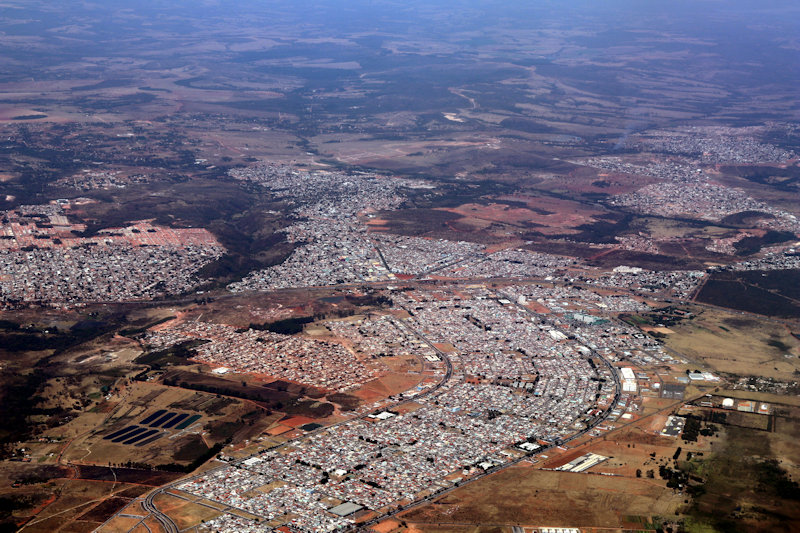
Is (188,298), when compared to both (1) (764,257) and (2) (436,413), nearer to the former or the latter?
(2) (436,413)

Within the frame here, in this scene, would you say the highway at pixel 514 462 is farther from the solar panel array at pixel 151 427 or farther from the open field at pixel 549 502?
the solar panel array at pixel 151 427

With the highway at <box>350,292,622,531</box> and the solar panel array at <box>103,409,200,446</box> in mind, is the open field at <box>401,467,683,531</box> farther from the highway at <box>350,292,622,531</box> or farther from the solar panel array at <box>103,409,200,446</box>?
the solar panel array at <box>103,409,200,446</box>

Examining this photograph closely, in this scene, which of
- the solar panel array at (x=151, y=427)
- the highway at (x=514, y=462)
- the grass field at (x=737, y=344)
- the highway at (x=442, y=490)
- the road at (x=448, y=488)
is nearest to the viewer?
the highway at (x=442, y=490)

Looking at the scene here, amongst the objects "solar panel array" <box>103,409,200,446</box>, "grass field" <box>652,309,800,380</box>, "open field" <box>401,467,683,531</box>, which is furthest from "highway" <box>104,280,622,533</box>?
"grass field" <box>652,309,800,380</box>

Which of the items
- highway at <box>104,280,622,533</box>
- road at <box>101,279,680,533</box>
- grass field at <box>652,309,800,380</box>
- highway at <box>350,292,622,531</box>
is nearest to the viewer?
highway at <box>104,280,622,533</box>

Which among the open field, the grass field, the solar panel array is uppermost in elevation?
the open field

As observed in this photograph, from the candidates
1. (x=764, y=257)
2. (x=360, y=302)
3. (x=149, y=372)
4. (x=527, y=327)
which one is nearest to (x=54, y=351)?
(x=149, y=372)

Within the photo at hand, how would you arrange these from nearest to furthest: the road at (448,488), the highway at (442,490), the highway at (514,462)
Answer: the highway at (442,490) → the road at (448,488) → the highway at (514,462)

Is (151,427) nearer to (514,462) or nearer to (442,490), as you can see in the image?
(442,490)

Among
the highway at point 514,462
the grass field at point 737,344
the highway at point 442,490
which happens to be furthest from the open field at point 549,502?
the grass field at point 737,344

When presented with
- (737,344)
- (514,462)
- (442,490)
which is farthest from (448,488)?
(737,344)

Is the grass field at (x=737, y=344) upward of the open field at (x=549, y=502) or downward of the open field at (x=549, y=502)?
downward
